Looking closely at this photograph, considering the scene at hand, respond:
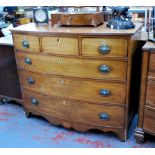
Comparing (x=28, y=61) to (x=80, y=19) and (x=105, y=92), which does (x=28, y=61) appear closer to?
(x=80, y=19)

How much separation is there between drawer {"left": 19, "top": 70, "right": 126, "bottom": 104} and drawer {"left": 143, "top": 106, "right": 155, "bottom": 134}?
189 mm

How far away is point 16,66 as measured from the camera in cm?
208

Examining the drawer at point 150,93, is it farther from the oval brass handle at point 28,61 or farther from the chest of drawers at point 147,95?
the oval brass handle at point 28,61

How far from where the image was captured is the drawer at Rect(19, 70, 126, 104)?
5.26 ft

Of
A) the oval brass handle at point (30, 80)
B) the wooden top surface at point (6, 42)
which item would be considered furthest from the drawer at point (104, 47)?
the wooden top surface at point (6, 42)

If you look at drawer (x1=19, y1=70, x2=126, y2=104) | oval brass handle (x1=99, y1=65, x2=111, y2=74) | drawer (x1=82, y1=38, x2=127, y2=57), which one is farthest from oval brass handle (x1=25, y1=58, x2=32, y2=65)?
oval brass handle (x1=99, y1=65, x2=111, y2=74)

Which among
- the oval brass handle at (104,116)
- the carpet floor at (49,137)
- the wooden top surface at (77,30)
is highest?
the wooden top surface at (77,30)

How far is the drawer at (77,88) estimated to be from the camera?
1.60 metres

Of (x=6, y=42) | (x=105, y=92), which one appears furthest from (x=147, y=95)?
(x=6, y=42)

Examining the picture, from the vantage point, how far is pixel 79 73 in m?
1.63

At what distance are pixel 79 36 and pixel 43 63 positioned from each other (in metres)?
0.41

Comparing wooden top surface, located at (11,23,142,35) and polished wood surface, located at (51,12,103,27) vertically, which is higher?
polished wood surface, located at (51,12,103,27)

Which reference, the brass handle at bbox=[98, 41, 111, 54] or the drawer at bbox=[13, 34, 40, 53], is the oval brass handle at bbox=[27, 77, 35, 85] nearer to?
the drawer at bbox=[13, 34, 40, 53]
